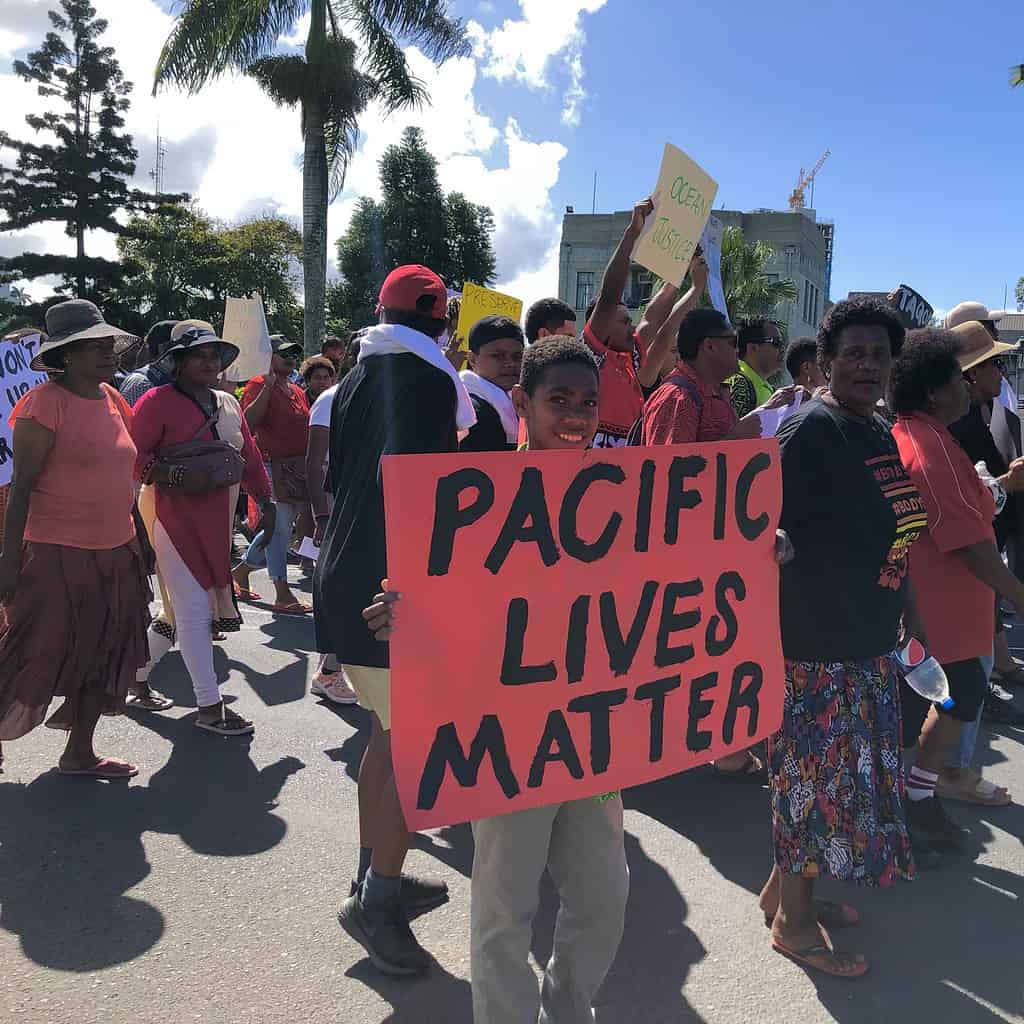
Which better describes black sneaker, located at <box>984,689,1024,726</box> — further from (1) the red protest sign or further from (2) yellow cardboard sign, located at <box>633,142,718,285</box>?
(1) the red protest sign

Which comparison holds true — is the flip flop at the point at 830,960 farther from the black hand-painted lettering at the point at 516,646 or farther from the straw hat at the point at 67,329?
the straw hat at the point at 67,329

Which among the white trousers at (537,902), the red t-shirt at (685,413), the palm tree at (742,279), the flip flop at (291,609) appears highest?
the palm tree at (742,279)

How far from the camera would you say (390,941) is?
250 centimetres

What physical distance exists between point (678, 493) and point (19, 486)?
8.87 ft

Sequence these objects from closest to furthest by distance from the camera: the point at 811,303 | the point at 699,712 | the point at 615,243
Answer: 1. the point at 699,712
2. the point at 615,243
3. the point at 811,303

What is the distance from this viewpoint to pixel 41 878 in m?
2.97

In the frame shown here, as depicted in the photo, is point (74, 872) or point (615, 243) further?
point (615, 243)

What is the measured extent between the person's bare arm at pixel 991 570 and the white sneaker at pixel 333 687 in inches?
126

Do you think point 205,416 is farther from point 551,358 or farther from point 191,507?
point 551,358

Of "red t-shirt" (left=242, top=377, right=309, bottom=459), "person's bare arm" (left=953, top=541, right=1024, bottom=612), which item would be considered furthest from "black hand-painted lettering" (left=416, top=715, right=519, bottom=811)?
"red t-shirt" (left=242, top=377, right=309, bottom=459)

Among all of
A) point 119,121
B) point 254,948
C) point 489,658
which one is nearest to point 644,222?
point 489,658

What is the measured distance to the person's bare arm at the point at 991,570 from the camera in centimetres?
306

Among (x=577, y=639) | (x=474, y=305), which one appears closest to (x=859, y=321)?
(x=577, y=639)

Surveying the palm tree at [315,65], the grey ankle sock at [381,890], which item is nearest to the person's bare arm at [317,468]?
the grey ankle sock at [381,890]
